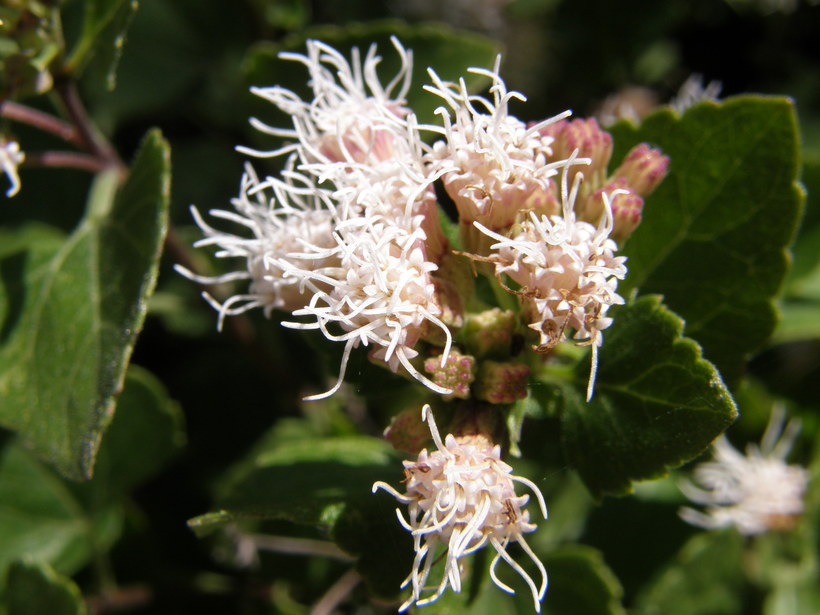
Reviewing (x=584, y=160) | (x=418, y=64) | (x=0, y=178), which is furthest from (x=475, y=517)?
(x=0, y=178)

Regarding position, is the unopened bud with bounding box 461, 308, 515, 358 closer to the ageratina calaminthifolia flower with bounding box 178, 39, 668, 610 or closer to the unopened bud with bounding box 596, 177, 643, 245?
the ageratina calaminthifolia flower with bounding box 178, 39, 668, 610

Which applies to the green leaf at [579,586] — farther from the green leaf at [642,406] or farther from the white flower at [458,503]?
the white flower at [458,503]

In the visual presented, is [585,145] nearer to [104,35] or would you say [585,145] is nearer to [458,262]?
[458,262]

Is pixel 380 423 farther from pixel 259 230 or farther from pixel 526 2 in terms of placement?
pixel 526 2

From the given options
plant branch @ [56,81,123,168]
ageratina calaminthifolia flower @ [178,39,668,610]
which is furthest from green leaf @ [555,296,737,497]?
plant branch @ [56,81,123,168]

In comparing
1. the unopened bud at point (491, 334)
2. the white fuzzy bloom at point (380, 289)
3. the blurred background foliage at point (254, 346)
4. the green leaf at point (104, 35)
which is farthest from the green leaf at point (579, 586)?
the green leaf at point (104, 35)

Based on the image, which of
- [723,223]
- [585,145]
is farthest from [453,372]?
[723,223]

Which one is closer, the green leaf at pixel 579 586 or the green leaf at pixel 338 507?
the green leaf at pixel 338 507
